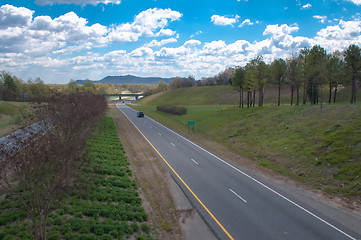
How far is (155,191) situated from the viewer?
1750 centimetres

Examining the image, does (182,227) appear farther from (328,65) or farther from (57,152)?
(328,65)

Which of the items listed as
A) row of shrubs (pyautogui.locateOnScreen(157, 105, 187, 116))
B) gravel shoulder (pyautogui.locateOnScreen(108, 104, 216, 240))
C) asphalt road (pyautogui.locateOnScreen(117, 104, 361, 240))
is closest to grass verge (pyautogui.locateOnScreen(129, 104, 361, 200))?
asphalt road (pyautogui.locateOnScreen(117, 104, 361, 240))

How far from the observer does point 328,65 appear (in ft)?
168

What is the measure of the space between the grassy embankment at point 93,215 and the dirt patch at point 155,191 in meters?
0.65

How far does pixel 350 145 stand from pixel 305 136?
6229 millimetres

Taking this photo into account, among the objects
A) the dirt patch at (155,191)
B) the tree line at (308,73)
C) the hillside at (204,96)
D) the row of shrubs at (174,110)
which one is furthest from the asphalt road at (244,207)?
the hillside at (204,96)

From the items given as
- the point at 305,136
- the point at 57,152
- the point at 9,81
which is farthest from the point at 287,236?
the point at 9,81

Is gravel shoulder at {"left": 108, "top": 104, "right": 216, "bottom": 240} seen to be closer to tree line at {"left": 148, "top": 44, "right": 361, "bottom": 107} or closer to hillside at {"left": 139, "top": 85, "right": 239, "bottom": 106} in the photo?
tree line at {"left": 148, "top": 44, "right": 361, "bottom": 107}

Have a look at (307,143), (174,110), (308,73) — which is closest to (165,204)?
(307,143)

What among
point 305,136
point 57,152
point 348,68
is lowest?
point 305,136

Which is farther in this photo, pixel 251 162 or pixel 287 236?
pixel 251 162

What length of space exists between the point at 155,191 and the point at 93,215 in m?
5.70

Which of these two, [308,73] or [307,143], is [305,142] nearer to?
[307,143]

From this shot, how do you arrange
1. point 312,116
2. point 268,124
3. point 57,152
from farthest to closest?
point 268,124, point 312,116, point 57,152
